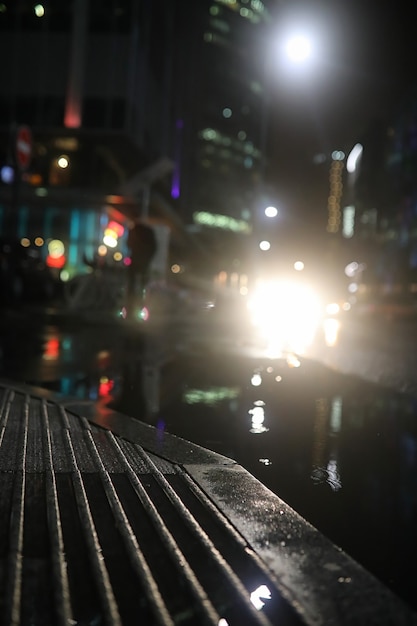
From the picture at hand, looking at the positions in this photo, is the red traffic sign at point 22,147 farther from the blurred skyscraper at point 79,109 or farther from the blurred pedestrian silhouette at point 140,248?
the blurred skyscraper at point 79,109

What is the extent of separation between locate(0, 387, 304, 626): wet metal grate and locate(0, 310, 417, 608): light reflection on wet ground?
2.03 ft

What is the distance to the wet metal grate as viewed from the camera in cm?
201

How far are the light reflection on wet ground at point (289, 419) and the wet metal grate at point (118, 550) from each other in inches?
24.3

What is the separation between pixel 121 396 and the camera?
6.46 meters

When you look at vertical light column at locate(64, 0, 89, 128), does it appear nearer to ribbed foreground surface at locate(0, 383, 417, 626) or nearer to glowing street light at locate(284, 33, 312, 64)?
glowing street light at locate(284, 33, 312, 64)

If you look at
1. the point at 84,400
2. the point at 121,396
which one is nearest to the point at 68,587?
the point at 84,400

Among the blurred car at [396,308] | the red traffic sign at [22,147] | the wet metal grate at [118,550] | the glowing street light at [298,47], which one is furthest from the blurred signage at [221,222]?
the wet metal grate at [118,550]

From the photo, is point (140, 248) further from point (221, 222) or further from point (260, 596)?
point (221, 222)

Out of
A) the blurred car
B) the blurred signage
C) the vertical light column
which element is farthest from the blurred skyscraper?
the blurred signage

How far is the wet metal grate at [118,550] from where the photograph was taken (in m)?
2.01

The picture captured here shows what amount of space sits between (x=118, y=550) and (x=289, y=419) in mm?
3279

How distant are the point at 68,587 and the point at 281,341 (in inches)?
498

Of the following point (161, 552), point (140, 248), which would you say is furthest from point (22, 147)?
point (161, 552)

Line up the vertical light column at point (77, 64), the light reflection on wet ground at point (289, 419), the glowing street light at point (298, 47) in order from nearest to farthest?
the light reflection on wet ground at point (289, 419)
the glowing street light at point (298, 47)
the vertical light column at point (77, 64)
